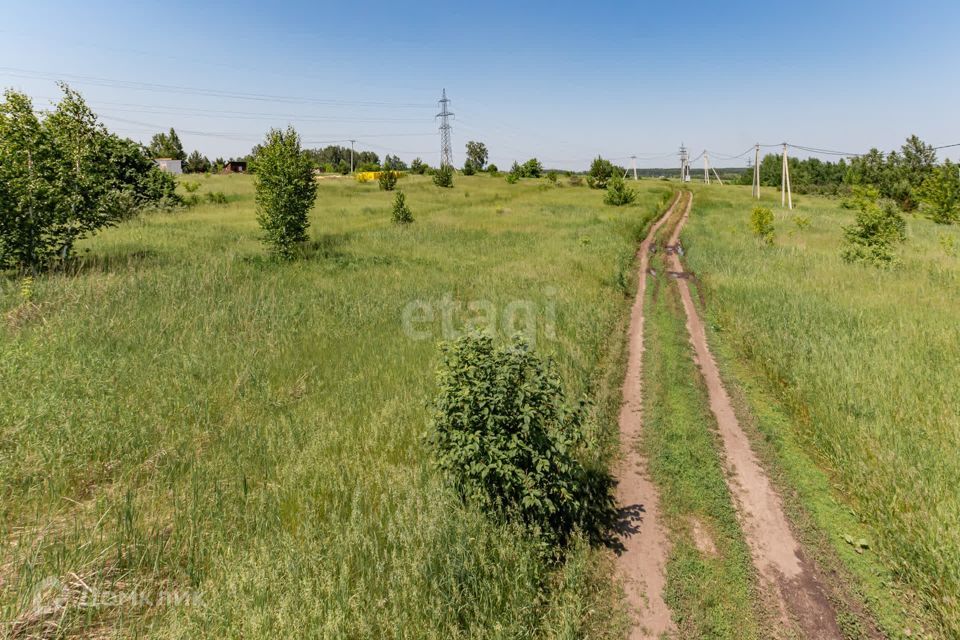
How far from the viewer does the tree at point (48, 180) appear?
1277cm

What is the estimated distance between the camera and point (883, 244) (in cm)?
1978

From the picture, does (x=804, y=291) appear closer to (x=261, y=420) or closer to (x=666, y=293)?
(x=666, y=293)

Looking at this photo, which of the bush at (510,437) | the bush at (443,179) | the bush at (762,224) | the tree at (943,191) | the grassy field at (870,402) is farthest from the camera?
the bush at (443,179)

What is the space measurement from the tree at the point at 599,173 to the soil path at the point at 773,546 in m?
70.1

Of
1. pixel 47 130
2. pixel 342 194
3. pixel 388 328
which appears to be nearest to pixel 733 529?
pixel 388 328

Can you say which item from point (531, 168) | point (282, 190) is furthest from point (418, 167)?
point (282, 190)

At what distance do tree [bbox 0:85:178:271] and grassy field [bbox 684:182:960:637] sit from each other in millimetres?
21489

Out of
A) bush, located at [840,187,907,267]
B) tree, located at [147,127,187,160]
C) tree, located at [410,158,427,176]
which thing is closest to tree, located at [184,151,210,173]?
tree, located at [147,127,187,160]

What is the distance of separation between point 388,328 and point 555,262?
1102 centimetres

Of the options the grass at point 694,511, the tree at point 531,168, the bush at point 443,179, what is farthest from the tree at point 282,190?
the tree at point 531,168

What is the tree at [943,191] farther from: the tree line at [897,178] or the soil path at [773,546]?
the soil path at [773,546]

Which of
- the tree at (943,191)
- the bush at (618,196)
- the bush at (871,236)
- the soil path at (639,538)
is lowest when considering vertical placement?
the soil path at (639,538)

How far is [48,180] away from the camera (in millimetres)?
13828

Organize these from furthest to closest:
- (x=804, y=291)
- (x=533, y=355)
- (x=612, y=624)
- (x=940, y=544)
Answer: (x=804, y=291) → (x=533, y=355) → (x=940, y=544) → (x=612, y=624)
